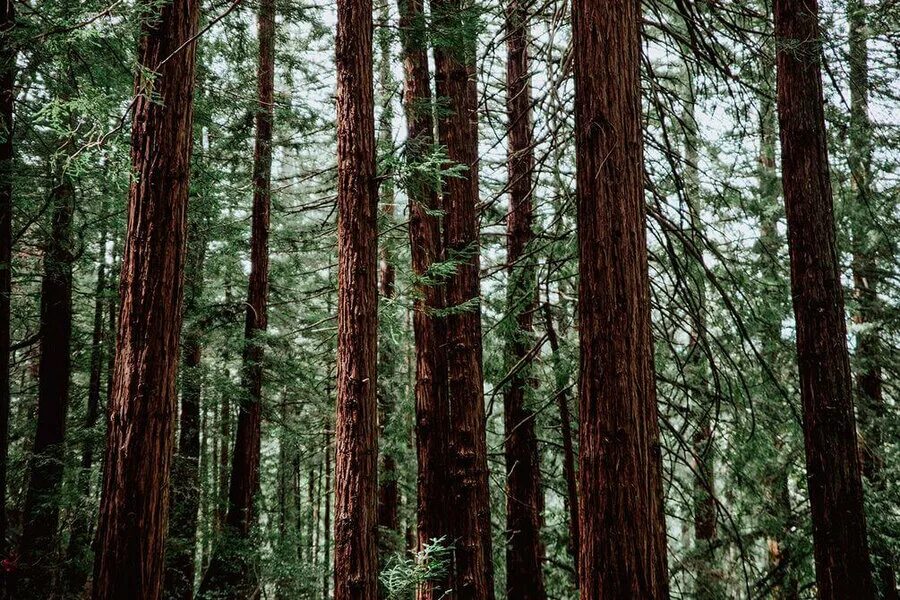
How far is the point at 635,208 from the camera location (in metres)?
3.87

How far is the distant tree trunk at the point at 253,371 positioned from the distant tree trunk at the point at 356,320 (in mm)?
6100

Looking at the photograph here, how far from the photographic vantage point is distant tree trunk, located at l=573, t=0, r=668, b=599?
356 centimetres

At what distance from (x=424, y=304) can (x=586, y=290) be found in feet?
8.23

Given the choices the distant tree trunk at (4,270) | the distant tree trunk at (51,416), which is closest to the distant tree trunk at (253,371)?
the distant tree trunk at (51,416)

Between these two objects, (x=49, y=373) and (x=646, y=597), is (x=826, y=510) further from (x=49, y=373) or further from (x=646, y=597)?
(x=49, y=373)

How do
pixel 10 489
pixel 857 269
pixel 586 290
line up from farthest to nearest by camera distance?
pixel 10 489 < pixel 857 269 < pixel 586 290

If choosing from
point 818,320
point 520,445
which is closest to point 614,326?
point 818,320

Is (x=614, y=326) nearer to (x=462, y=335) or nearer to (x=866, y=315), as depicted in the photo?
(x=462, y=335)

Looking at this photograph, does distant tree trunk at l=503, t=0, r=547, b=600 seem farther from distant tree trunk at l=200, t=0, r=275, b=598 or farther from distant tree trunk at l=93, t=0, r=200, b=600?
distant tree trunk at l=93, t=0, r=200, b=600

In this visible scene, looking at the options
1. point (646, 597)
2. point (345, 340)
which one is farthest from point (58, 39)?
point (646, 597)

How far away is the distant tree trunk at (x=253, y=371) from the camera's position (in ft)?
31.7

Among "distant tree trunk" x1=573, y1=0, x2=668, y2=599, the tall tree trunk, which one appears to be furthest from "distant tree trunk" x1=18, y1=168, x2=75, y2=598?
the tall tree trunk

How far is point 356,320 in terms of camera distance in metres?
4.32

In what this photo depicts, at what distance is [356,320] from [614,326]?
6.25 feet
